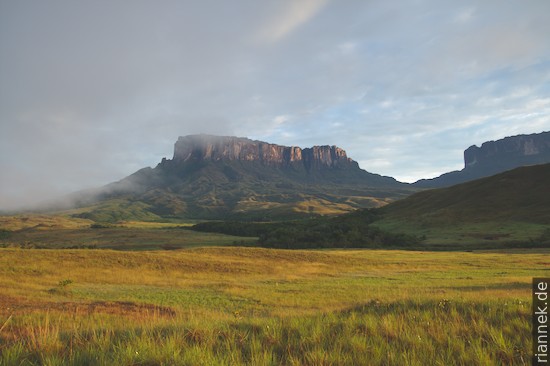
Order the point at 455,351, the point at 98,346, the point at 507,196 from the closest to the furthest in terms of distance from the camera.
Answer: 1. the point at 455,351
2. the point at 98,346
3. the point at 507,196

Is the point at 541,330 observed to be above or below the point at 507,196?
below

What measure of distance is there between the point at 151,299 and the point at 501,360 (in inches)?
880

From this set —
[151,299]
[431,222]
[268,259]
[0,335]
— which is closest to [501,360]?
[0,335]

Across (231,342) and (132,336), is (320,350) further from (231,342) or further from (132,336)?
(132,336)

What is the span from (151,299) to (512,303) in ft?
68.7

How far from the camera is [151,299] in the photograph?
77.8 ft

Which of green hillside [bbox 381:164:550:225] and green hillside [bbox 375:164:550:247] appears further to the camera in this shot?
green hillside [bbox 381:164:550:225]

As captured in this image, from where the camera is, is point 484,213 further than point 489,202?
No

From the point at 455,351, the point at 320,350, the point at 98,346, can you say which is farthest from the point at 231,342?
the point at 455,351

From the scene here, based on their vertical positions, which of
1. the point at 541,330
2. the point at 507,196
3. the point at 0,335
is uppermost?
the point at 507,196

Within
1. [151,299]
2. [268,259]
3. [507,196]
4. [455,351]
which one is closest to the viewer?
[455,351]

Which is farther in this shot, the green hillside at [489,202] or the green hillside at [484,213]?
the green hillside at [489,202]

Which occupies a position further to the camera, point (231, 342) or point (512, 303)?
point (512, 303)

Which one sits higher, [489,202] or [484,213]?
[489,202]
